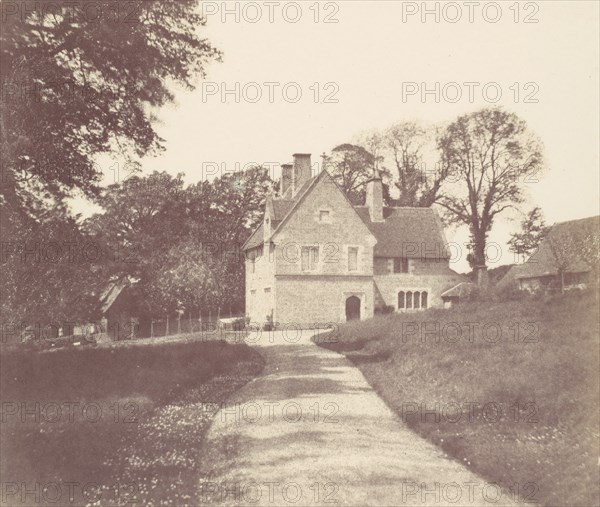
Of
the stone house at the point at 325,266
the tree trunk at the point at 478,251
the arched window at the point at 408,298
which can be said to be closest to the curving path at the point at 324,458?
the stone house at the point at 325,266

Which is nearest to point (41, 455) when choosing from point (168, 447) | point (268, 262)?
point (168, 447)

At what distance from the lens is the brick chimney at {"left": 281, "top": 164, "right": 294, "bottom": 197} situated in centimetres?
4544

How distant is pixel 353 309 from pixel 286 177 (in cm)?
1372

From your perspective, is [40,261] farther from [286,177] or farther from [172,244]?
[286,177]

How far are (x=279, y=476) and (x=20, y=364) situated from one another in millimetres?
6532

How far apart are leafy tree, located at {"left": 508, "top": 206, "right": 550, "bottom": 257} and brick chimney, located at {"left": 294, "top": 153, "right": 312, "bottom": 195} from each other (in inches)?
745

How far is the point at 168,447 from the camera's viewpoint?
30.9ft

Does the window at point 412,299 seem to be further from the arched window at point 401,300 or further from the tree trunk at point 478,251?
the tree trunk at point 478,251

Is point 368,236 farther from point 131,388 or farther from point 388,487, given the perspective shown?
point 388,487

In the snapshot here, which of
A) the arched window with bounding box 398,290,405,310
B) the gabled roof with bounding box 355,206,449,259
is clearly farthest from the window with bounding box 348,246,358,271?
the arched window with bounding box 398,290,405,310

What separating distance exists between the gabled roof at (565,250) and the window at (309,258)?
14.9 meters

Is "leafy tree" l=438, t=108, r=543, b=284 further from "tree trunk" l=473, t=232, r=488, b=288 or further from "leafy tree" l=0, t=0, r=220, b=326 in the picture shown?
"leafy tree" l=0, t=0, r=220, b=326

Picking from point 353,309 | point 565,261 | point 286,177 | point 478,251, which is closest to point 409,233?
point 353,309

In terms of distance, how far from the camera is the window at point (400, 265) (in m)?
41.1
